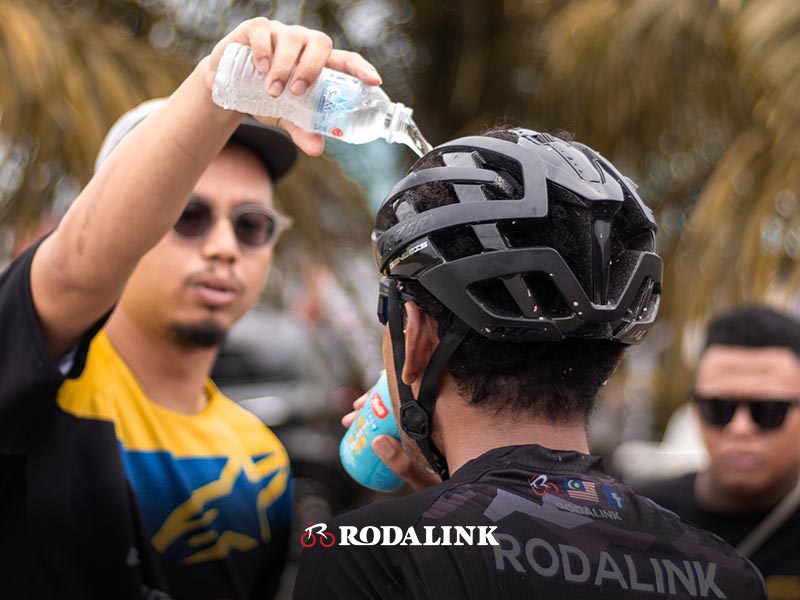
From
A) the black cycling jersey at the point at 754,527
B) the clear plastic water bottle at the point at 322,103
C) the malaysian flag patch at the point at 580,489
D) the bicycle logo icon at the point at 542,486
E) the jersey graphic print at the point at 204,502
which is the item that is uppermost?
the clear plastic water bottle at the point at 322,103

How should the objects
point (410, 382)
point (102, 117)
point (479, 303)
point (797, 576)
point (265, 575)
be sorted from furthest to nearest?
point (102, 117)
point (797, 576)
point (265, 575)
point (410, 382)
point (479, 303)

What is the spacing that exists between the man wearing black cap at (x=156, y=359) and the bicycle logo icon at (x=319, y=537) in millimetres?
680

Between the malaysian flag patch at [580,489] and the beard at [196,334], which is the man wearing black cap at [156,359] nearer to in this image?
the beard at [196,334]

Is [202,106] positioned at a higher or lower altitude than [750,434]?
higher

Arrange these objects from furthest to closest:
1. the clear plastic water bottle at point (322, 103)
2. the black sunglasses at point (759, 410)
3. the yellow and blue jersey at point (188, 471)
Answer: the black sunglasses at point (759, 410) < the yellow and blue jersey at point (188, 471) < the clear plastic water bottle at point (322, 103)

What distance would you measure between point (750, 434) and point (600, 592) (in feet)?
6.98

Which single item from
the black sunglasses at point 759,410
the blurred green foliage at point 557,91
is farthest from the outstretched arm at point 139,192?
the black sunglasses at point 759,410

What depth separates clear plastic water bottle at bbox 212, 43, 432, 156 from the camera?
5.08 feet

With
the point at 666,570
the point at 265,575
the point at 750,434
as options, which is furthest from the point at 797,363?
the point at 666,570

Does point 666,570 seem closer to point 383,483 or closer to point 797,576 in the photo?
point 383,483

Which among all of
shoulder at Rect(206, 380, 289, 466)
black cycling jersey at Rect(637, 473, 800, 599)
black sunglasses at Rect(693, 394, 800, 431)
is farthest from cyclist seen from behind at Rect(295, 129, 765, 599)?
black sunglasses at Rect(693, 394, 800, 431)

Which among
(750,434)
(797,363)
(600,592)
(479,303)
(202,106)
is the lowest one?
(750,434)

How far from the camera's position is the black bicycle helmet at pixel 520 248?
4.31 ft

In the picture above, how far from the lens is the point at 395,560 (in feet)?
3.93
